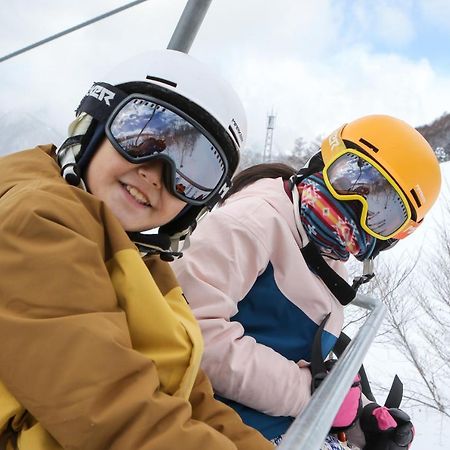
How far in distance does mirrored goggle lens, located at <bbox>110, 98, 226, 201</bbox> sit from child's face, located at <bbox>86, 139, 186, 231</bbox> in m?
0.03

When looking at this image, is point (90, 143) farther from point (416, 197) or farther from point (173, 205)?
point (416, 197)

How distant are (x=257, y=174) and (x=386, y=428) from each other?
1202 millimetres

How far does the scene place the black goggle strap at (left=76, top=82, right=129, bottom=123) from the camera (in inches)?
53.0

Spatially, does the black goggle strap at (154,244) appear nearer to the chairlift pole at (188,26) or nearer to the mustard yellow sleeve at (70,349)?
the mustard yellow sleeve at (70,349)

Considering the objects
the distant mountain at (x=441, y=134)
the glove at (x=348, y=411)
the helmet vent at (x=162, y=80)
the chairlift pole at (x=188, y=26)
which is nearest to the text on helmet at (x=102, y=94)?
the helmet vent at (x=162, y=80)

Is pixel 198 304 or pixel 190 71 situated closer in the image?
pixel 190 71

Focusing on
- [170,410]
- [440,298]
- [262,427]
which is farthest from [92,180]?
[440,298]

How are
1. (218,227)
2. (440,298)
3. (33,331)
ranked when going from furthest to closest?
(440,298)
(218,227)
(33,331)

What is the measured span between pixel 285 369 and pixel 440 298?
15050 millimetres

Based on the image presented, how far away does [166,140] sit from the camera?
1.28m

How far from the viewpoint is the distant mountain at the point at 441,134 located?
41469 mm

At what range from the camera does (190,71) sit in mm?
1412

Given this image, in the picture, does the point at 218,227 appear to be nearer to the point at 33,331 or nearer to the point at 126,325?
the point at 126,325

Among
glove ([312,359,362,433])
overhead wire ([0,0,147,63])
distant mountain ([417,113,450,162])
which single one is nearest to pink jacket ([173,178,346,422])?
glove ([312,359,362,433])
